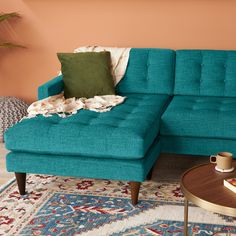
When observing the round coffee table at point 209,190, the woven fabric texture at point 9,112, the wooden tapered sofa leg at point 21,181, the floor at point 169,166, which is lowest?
the floor at point 169,166

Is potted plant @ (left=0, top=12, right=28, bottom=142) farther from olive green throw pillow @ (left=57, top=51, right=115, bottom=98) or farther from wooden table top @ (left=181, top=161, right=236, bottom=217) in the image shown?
wooden table top @ (left=181, top=161, right=236, bottom=217)

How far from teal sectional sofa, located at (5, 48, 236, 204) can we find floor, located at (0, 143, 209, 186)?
18 cm

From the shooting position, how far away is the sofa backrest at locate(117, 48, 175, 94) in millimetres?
3777

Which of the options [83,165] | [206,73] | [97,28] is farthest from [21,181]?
[97,28]

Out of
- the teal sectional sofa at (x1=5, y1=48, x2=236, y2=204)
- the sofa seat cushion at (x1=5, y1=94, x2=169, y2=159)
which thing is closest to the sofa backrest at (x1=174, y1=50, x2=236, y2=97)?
the teal sectional sofa at (x1=5, y1=48, x2=236, y2=204)

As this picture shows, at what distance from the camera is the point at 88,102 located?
3521 millimetres

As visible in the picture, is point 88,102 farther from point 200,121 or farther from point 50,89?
point 200,121

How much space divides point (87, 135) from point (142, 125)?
0.34 m

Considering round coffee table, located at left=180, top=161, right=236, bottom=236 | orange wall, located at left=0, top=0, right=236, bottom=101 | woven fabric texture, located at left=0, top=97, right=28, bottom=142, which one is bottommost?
woven fabric texture, located at left=0, top=97, right=28, bottom=142

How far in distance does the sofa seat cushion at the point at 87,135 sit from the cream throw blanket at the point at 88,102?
117 millimetres

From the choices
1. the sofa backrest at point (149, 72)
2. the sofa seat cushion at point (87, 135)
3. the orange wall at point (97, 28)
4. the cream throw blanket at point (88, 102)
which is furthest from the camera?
the orange wall at point (97, 28)

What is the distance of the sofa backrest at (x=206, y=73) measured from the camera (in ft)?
12.0

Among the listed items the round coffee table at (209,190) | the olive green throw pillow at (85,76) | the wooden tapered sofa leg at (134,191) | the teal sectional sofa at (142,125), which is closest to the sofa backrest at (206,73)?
the teal sectional sofa at (142,125)

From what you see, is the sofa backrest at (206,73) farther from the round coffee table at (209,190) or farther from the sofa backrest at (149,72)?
the round coffee table at (209,190)
